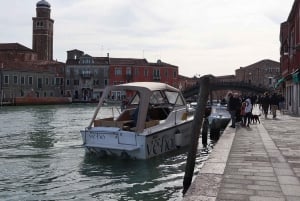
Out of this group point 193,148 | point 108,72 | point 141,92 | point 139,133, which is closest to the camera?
point 193,148

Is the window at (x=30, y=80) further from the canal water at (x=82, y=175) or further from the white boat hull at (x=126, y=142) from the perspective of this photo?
the white boat hull at (x=126, y=142)

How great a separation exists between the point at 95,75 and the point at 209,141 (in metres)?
65.7

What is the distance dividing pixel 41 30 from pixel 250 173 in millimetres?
90699

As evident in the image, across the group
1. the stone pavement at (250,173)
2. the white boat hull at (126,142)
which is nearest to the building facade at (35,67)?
the white boat hull at (126,142)

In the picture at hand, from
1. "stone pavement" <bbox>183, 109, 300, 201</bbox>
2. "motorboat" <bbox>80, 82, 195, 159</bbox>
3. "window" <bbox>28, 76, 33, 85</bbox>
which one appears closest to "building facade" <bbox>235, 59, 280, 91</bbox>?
"window" <bbox>28, 76, 33, 85</bbox>

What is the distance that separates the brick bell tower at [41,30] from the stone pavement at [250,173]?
3403 inches

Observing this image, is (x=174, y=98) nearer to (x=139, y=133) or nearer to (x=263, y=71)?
(x=139, y=133)

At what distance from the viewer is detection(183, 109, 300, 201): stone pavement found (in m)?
5.57

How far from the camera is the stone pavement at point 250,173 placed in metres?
5.57

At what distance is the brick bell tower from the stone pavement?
86.4m

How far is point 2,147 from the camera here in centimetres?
1473

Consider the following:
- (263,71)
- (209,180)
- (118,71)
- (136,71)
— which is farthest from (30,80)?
(209,180)

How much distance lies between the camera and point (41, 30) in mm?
92438

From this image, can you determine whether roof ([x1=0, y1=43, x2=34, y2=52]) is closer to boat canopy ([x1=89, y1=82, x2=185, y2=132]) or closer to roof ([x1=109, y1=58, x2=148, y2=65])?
roof ([x1=109, y1=58, x2=148, y2=65])
